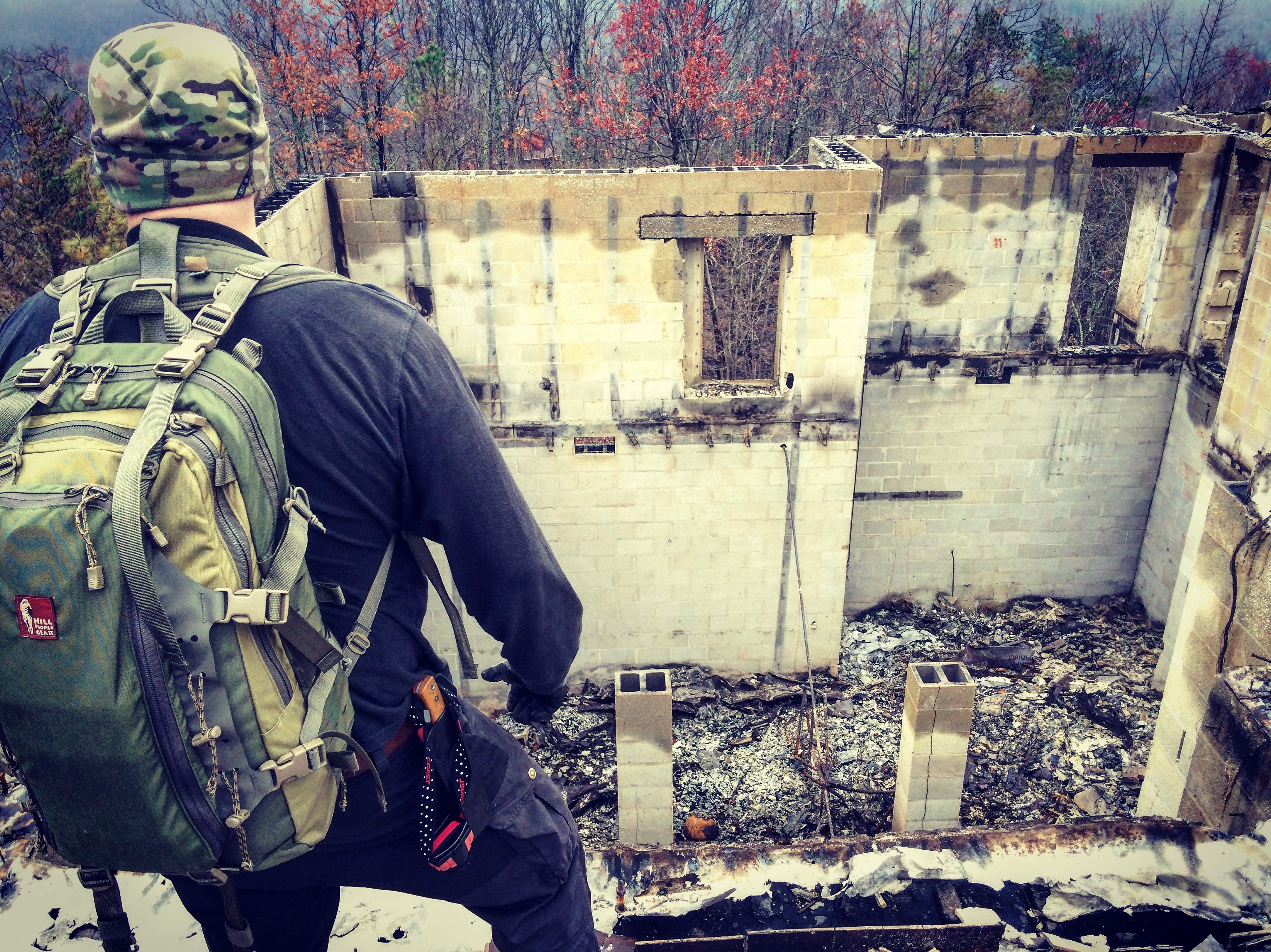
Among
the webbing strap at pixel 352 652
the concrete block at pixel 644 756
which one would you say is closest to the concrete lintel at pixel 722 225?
the concrete block at pixel 644 756

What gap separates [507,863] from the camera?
201cm

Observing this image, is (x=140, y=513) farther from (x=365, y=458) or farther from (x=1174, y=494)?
(x=1174, y=494)

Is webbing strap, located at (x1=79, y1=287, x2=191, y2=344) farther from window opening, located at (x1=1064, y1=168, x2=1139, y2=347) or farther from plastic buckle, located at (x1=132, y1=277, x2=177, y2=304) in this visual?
window opening, located at (x1=1064, y1=168, x2=1139, y2=347)

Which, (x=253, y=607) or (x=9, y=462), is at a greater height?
(x=9, y=462)

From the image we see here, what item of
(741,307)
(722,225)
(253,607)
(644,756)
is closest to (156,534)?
(253,607)

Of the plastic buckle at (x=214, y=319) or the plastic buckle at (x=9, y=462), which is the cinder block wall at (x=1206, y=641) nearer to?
the plastic buckle at (x=214, y=319)

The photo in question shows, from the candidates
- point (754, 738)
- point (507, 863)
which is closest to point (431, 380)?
point (507, 863)

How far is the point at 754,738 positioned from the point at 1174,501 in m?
5.43

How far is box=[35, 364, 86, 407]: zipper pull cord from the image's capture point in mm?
1394

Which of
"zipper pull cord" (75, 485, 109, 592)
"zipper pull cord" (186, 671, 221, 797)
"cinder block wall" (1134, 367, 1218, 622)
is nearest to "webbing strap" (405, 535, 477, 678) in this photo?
"zipper pull cord" (186, 671, 221, 797)

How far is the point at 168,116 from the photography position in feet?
5.07

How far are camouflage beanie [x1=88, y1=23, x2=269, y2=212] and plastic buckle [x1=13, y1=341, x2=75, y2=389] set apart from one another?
33cm

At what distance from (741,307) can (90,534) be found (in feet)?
49.0

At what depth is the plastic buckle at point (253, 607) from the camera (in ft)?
4.62
